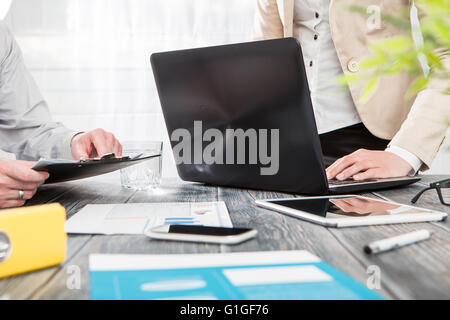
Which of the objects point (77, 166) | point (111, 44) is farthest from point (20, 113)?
point (111, 44)

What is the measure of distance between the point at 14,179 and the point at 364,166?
85cm

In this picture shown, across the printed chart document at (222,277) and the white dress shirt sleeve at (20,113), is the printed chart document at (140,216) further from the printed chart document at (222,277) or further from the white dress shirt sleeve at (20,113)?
the white dress shirt sleeve at (20,113)

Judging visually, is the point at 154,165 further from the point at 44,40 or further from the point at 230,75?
the point at 44,40

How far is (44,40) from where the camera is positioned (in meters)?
2.78

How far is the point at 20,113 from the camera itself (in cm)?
173

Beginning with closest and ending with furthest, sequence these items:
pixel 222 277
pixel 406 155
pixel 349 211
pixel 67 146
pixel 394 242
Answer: pixel 222 277, pixel 394 242, pixel 349 211, pixel 406 155, pixel 67 146

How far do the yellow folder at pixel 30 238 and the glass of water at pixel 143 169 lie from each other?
697 mm

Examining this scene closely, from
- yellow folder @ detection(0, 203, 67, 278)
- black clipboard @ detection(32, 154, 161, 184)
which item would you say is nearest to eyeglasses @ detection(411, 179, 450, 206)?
black clipboard @ detection(32, 154, 161, 184)

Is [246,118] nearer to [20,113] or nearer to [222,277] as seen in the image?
[222,277]

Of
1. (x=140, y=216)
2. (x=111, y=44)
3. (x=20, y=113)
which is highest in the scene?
(x=111, y=44)

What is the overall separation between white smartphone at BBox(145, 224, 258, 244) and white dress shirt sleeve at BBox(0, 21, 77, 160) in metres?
1.03

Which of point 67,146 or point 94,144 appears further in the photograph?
point 67,146

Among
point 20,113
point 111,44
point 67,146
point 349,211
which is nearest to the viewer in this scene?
point 349,211

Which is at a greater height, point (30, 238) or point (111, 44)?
point (111, 44)
